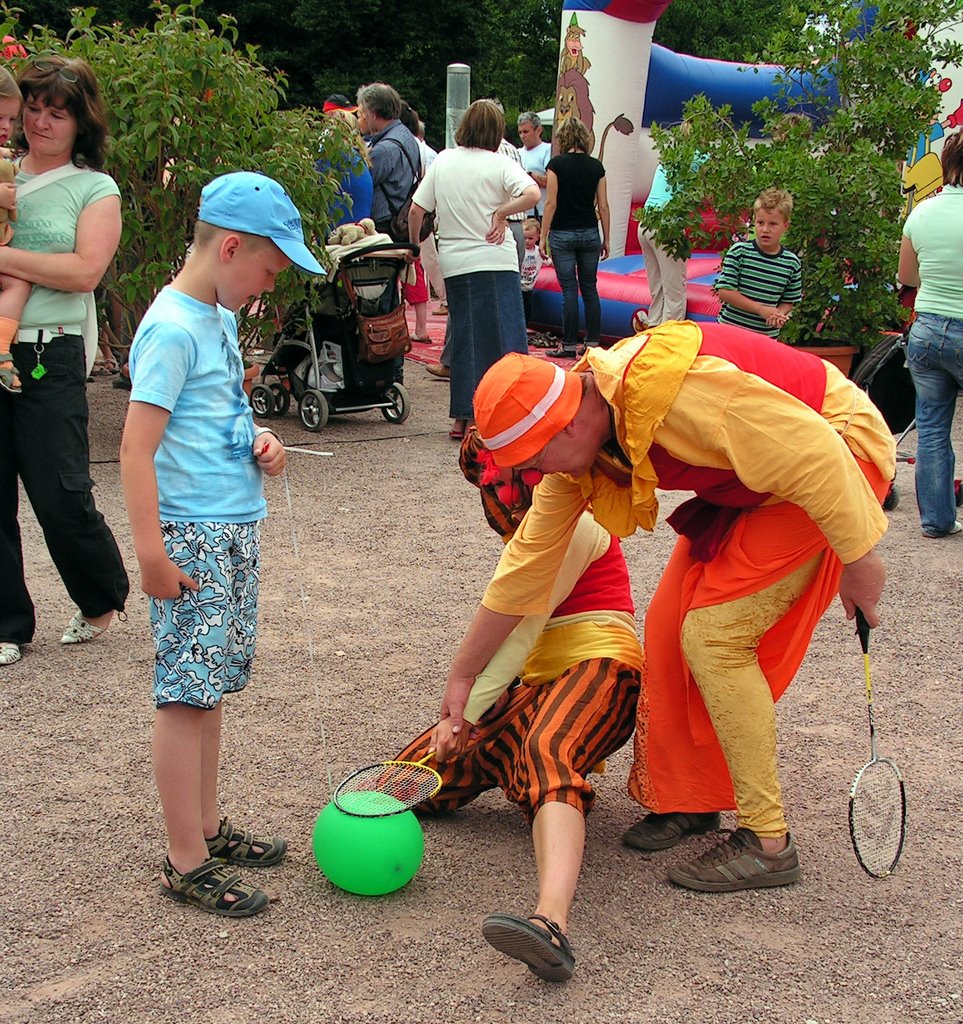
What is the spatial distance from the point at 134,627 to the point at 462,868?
206cm

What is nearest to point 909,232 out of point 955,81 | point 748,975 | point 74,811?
point 748,975

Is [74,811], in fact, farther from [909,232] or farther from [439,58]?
[439,58]

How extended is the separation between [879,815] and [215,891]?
168cm

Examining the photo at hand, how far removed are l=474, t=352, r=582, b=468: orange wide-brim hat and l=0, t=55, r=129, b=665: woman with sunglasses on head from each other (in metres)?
2.15

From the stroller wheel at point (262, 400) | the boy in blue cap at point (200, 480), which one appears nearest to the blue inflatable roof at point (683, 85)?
the stroller wheel at point (262, 400)

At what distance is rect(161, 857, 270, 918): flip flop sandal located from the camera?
9.50 ft

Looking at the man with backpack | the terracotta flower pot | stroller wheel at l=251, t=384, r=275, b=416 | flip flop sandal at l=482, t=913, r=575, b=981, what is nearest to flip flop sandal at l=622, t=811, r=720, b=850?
flip flop sandal at l=482, t=913, r=575, b=981

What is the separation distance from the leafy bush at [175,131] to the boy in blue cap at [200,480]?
420 centimetres

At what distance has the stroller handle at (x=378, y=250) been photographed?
24.8ft

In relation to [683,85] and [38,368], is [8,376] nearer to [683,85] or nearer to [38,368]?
[38,368]

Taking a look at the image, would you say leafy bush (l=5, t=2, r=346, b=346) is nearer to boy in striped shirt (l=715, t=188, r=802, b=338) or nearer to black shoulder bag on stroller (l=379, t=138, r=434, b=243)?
black shoulder bag on stroller (l=379, t=138, r=434, b=243)

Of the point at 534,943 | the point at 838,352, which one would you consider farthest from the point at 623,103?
the point at 534,943

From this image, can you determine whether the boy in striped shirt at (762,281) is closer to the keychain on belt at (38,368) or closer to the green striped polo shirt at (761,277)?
the green striped polo shirt at (761,277)

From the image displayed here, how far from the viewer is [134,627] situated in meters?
4.70
